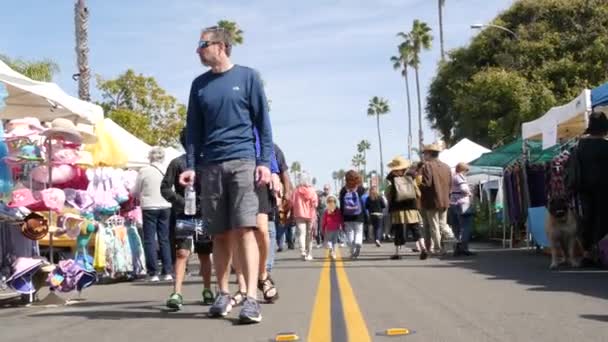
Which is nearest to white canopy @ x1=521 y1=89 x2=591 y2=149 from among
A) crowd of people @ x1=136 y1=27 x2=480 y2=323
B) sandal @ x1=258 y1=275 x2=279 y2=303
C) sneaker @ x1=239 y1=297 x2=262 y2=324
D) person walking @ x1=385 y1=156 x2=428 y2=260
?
person walking @ x1=385 y1=156 x2=428 y2=260

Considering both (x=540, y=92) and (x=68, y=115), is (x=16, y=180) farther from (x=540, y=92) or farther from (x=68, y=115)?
(x=540, y=92)

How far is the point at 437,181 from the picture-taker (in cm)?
1455

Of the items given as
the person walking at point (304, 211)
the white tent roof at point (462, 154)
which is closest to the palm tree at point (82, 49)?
the person walking at point (304, 211)

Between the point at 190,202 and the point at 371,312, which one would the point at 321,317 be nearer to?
the point at 371,312

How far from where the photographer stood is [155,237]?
11930mm

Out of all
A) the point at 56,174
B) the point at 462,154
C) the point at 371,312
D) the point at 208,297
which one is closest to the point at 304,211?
the point at 56,174

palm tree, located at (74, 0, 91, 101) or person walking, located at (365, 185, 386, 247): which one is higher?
palm tree, located at (74, 0, 91, 101)

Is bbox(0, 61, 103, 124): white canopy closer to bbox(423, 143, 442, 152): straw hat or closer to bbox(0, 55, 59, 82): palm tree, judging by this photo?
bbox(423, 143, 442, 152): straw hat

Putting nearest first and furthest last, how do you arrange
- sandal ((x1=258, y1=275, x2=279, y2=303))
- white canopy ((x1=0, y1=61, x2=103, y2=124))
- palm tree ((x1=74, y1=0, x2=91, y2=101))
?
sandal ((x1=258, y1=275, x2=279, y2=303)), white canopy ((x1=0, y1=61, x2=103, y2=124)), palm tree ((x1=74, y1=0, x2=91, y2=101))

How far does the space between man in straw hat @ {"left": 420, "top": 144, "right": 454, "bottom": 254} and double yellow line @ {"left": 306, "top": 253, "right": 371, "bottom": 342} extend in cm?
481

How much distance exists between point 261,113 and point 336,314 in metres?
1.74

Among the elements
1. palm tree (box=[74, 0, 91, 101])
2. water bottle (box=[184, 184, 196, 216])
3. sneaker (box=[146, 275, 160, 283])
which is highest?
palm tree (box=[74, 0, 91, 101])

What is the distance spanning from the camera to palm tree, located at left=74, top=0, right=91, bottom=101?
21.3 m

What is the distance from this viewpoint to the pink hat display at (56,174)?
9141 mm
